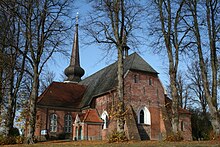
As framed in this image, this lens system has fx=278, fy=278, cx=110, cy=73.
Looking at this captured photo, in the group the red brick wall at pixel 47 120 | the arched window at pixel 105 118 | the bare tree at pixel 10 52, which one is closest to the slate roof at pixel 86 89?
the red brick wall at pixel 47 120

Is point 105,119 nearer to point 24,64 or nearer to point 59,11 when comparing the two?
point 24,64

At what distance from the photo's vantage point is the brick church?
30.7 meters

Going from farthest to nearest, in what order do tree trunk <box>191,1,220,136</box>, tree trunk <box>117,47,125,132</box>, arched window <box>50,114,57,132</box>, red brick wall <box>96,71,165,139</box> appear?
arched window <box>50,114,57,132</box>, red brick wall <box>96,71,165,139</box>, tree trunk <box>117,47,125,132</box>, tree trunk <box>191,1,220,136</box>

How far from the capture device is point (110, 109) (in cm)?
2850

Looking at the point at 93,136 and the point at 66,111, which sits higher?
the point at 66,111

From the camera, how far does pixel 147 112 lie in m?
31.4

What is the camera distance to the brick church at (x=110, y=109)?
30.7 metres

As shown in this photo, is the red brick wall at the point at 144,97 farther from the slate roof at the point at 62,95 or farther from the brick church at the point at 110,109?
the slate roof at the point at 62,95

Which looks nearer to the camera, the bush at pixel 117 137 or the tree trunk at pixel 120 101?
the bush at pixel 117 137

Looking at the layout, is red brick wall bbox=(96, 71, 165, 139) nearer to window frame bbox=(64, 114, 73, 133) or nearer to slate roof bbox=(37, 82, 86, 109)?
window frame bbox=(64, 114, 73, 133)

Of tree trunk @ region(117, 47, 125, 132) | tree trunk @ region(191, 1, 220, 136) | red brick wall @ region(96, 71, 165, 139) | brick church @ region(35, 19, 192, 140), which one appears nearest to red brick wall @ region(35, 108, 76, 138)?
brick church @ region(35, 19, 192, 140)

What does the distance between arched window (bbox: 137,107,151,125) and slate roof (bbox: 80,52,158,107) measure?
4148 millimetres

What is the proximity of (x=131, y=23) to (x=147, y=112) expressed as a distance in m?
14.4

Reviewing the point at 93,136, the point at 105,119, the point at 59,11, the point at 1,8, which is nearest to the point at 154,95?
the point at 105,119
